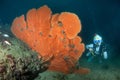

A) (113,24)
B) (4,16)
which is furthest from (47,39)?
(4,16)

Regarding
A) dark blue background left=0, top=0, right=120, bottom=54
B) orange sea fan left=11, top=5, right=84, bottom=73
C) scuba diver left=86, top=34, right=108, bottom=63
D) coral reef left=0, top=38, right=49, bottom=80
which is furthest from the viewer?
dark blue background left=0, top=0, right=120, bottom=54

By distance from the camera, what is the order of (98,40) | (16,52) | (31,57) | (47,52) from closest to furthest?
1. (16,52)
2. (31,57)
3. (47,52)
4. (98,40)

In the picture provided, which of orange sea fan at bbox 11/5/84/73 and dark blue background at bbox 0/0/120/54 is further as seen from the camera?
dark blue background at bbox 0/0/120/54

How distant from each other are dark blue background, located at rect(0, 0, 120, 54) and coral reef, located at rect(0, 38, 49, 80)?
56.1 ft

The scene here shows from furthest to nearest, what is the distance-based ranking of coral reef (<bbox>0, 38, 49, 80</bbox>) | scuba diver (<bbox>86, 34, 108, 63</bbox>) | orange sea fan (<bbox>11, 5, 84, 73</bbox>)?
scuba diver (<bbox>86, 34, 108, 63</bbox>) → orange sea fan (<bbox>11, 5, 84, 73</bbox>) → coral reef (<bbox>0, 38, 49, 80</bbox>)

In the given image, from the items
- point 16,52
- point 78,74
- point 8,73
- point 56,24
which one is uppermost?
point 56,24

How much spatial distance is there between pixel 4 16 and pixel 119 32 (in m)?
20.5

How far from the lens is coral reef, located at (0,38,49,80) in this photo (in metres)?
3.28

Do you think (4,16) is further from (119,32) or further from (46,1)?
(119,32)

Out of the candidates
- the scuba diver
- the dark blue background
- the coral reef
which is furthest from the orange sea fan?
A: the dark blue background

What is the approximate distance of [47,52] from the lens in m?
5.36

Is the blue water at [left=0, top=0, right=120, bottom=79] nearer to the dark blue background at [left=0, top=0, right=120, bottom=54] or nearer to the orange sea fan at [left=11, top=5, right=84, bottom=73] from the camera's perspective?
the dark blue background at [left=0, top=0, right=120, bottom=54]

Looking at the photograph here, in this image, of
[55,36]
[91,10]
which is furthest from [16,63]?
[91,10]

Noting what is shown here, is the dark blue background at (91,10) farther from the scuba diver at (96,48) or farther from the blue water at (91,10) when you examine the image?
the scuba diver at (96,48)
